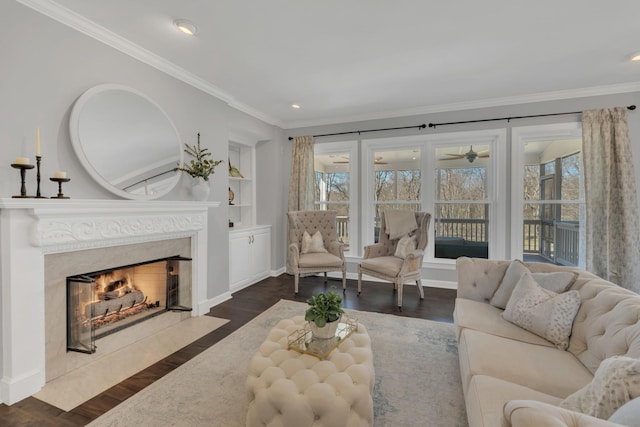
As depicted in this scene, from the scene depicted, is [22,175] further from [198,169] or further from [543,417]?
[543,417]

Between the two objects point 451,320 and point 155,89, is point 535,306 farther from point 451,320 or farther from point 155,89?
point 155,89

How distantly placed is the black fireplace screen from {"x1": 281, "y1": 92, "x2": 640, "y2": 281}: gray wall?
2.75 m

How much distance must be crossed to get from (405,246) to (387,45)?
2.50 metres

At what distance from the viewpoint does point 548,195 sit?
4074 millimetres

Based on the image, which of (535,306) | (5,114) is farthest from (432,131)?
(5,114)

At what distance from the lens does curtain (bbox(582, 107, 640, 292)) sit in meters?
3.45

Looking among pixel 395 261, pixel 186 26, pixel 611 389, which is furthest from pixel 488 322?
pixel 186 26

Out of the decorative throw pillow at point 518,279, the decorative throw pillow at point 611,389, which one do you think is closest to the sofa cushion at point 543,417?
the decorative throw pillow at point 611,389

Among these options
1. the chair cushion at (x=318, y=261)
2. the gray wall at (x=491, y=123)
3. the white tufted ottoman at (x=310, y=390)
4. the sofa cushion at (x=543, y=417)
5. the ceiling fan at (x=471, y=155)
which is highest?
the gray wall at (x=491, y=123)

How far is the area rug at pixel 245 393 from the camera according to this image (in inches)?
68.5

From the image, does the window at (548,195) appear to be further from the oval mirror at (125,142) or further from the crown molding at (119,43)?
the oval mirror at (125,142)

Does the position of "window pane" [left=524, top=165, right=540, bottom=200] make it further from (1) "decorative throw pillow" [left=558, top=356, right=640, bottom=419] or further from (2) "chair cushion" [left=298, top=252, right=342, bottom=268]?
(1) "decorative throw pillow" [left=558, top=356, right=640, bottom=419]

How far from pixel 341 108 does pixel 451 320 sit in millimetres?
3264

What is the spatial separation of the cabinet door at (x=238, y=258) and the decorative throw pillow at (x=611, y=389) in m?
3.87
